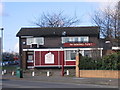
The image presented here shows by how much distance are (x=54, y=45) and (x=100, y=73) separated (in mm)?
17064

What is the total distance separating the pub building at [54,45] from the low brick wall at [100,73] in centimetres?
1141

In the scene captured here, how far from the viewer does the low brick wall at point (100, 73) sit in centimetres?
3334

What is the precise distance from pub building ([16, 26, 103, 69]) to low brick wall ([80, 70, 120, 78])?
37.4 ft

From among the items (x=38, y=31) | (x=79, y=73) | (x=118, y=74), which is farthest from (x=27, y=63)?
(x=118, y=74)

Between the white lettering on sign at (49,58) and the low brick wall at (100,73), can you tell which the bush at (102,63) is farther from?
the white lettering on sign at (49,58)

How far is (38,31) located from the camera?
51.4 metres

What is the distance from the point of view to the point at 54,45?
164ft

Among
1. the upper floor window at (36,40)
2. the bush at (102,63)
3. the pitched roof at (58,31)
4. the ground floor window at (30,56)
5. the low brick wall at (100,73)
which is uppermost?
the pitched roof at (58,31)

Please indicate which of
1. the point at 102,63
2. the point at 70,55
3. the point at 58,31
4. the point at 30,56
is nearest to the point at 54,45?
the point at 58,31

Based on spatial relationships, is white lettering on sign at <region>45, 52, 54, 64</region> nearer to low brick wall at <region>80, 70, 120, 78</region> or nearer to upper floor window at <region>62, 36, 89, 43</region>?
upper floor window at <region>62, 36, 89, 43</region>

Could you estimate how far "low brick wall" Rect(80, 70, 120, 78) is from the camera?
33344 mm

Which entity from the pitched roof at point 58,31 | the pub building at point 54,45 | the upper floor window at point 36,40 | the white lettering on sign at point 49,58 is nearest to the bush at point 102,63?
the pub building at point 54,45

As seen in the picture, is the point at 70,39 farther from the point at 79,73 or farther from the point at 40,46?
the point at 79,73

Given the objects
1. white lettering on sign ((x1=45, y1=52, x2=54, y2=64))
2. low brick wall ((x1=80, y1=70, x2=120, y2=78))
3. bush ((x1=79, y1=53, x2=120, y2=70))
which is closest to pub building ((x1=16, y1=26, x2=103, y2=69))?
white lettering on sign ((x1=45, y1=52, x2=54, y2=64))
